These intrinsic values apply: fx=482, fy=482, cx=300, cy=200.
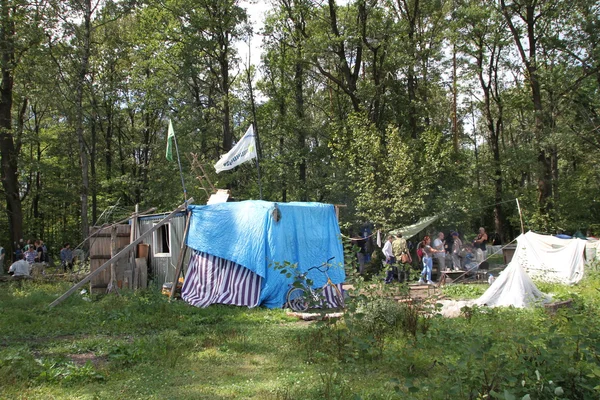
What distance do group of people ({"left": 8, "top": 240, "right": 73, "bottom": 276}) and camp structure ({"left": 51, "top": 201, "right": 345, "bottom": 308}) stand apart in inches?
179

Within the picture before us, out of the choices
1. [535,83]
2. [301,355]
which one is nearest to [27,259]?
[301,355]

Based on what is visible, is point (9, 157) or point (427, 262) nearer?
point (427, 262)

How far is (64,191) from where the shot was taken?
2908 centimetres

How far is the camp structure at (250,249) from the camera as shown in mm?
10375

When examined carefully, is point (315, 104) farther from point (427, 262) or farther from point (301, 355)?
point (301, 355)

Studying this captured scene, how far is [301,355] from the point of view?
20.0 ft

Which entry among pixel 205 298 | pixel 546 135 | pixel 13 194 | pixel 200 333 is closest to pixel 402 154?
pixel 546 135

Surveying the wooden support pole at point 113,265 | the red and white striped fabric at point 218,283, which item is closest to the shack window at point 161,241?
the wooden support pole at point 113,265

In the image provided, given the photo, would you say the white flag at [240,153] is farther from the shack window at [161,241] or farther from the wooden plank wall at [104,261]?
the wooden plank wall at [104,261]

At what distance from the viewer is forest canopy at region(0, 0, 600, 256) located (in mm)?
19031

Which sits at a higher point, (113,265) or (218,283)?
(113,265)

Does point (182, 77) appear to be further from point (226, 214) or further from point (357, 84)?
point (226, 214)

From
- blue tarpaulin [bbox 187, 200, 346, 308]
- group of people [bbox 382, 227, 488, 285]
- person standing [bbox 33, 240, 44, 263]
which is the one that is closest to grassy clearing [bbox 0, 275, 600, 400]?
blue tarpaulin [bbox 187, 200, 346, 308]

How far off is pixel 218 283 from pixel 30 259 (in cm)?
1055
